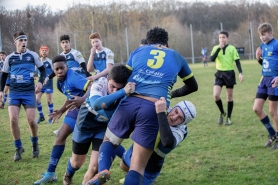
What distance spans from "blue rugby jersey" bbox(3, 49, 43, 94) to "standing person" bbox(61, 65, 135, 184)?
256cm

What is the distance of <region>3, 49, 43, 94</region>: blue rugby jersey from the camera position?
7109mm

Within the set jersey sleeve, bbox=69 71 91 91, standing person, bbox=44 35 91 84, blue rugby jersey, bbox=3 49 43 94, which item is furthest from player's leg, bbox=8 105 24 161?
standing person, bbox=44 35 91 84

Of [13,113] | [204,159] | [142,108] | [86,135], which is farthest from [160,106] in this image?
[13,113]

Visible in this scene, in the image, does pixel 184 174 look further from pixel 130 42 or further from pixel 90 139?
pixel 130 42

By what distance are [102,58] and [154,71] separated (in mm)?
5684

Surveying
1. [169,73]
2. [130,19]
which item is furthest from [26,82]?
[130,19]

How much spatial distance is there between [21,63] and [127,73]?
365 cm

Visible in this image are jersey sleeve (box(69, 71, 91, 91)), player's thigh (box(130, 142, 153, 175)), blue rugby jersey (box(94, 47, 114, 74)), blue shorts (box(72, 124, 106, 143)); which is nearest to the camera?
player's thigh (box(130, 142, 153, 175))

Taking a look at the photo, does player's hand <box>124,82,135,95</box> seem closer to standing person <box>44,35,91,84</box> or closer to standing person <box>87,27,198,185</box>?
standing person <box>87,27,198,185</box>

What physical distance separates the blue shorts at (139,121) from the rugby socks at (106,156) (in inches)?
6.7

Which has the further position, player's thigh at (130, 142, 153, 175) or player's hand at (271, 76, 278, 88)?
player's hand at (271, 76, 278, 88)

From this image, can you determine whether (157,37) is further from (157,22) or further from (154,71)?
(157,22)

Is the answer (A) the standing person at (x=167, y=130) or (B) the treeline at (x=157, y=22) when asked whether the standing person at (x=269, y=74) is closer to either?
(A) the standing person at (x=167, y=130)

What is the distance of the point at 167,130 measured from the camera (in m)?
3.73
